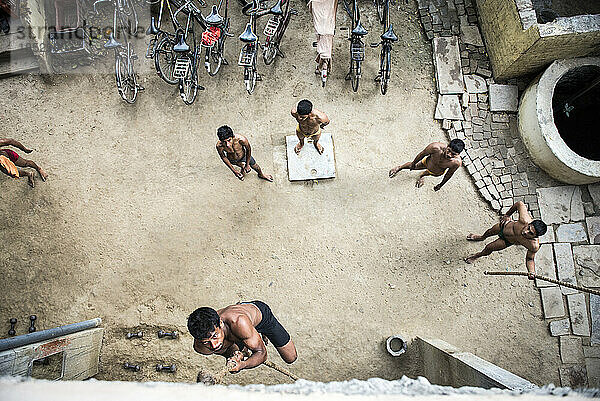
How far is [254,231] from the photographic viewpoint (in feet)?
→ 21.1

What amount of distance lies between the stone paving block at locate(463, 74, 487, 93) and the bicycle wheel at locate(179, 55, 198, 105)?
170 inches


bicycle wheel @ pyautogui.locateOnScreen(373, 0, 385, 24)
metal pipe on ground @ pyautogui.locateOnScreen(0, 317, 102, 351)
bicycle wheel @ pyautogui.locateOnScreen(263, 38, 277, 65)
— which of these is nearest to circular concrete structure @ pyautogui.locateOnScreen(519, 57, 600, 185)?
bicycle wheel @ pyautogui.locateOnScreen(373, 0, 385, 24)

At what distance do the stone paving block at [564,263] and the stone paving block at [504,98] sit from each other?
225 centimetres

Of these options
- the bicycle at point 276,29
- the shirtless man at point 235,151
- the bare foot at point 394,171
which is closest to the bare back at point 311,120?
the shirtless man at point 235,151

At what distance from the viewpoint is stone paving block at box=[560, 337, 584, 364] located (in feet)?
19.9

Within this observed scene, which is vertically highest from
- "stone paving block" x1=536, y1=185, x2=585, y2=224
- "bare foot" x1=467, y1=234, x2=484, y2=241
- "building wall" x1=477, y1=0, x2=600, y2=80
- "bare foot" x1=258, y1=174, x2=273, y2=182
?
"building wall" x1=477, y1=0, x2=600, y2=80

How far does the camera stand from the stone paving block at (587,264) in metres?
6.27

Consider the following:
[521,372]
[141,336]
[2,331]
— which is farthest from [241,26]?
[521,372]

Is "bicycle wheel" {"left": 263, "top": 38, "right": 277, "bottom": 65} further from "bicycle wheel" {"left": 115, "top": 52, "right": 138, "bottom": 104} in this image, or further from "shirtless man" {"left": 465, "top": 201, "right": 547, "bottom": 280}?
"shirtless man" {"left": 465, "top": 201, "right": 547, "bottom": 280}

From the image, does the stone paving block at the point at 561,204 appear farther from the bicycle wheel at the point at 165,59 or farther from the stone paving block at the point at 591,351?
the bicycle wheel at the point at 165,59

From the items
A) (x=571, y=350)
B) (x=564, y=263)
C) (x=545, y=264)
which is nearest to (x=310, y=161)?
(x=545, y=264)

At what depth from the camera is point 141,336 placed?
6023 mm

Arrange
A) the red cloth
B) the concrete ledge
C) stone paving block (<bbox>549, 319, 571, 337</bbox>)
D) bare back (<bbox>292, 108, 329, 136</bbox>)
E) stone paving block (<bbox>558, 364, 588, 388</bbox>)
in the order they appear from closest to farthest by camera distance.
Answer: the concrete ledge
bare back (<bbox>292, 108, 329, 136</bbox>)
stone paving block (<bbox>558, 364, 588, 388</bbox>)
stone paving block (<bbox>549, 319, 571, 337</bbox>)
the red cloth

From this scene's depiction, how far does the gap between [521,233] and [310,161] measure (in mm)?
3085
